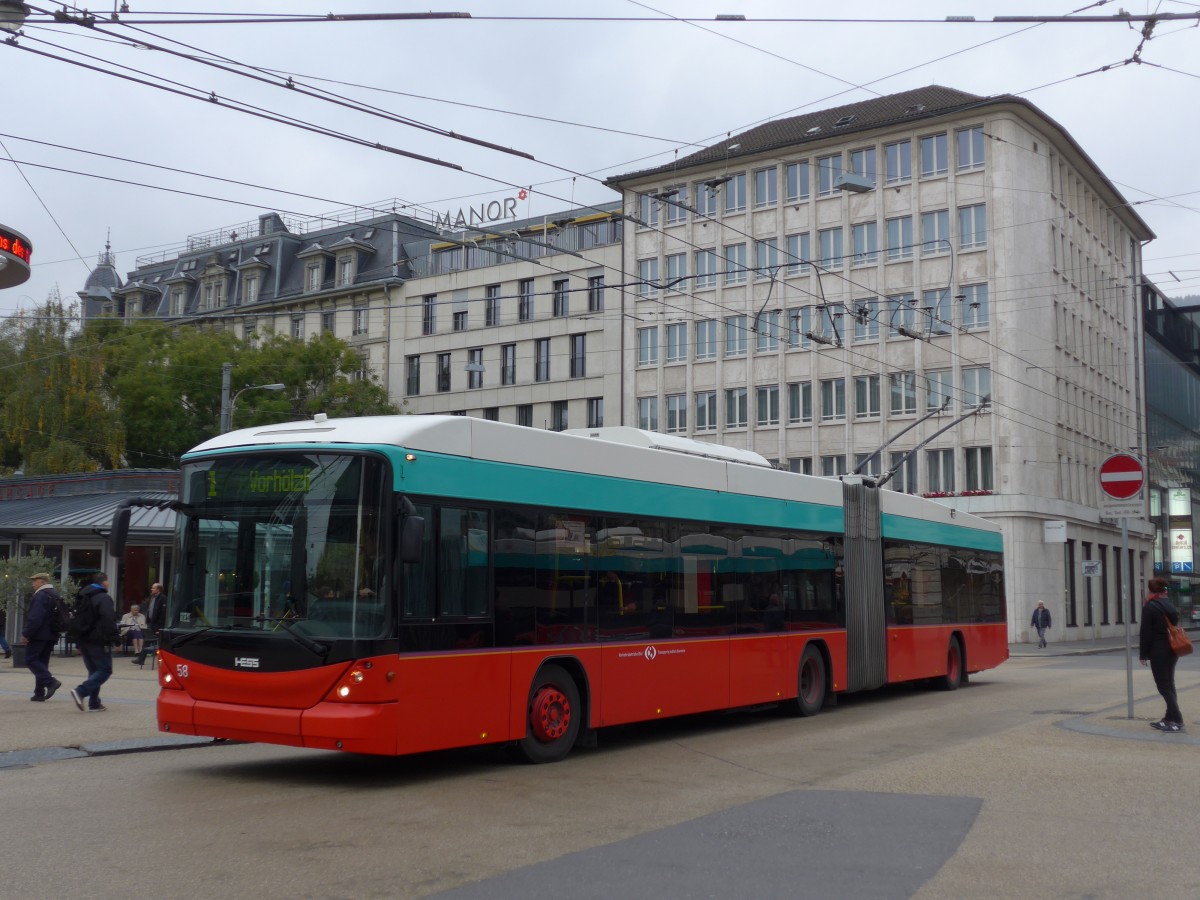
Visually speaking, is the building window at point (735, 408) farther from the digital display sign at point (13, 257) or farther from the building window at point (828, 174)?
the digital display sign at point (13, 257)

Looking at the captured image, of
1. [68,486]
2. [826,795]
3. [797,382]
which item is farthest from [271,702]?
[797,382]

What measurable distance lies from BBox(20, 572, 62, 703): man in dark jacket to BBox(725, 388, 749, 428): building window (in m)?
41.4

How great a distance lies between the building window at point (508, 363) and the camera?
63.9 meters

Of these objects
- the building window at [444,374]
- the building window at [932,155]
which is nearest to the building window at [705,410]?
the building window at [932,155]

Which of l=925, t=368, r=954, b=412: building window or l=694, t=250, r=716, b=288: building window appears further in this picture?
l=694, t=250, r=716, b=288: building window

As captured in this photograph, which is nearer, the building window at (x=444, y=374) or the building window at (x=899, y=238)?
the building window at (x=899, y=238)

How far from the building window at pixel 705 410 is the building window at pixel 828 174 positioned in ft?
31.6

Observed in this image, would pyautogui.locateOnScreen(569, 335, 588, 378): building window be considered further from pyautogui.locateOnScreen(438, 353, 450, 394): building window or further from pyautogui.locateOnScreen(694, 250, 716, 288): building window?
pyautogui.locateOnScreen(438, 353, 450, 394): building window

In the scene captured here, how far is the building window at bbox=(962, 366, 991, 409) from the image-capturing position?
49750 millimetres

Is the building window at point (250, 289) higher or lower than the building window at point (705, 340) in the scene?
higher

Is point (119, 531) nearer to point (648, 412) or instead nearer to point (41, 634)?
point (41, 634)

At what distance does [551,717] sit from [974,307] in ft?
135

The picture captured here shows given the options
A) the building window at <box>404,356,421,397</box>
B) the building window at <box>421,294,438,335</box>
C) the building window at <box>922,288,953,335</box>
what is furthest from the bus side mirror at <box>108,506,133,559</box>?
→ the building window at <box>404,356,421,397</box>

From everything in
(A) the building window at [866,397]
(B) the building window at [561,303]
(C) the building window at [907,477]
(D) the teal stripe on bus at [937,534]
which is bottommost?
(D) the teal stripe on bus at [937,534]
